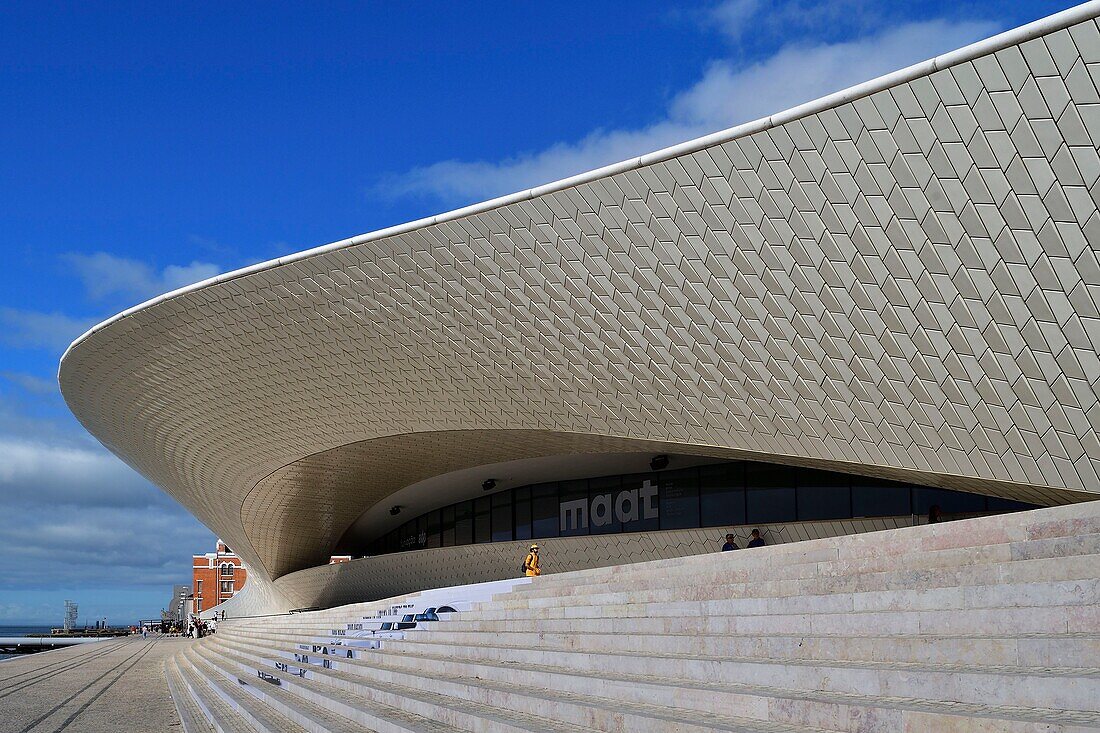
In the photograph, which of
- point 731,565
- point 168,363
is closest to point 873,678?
point 731,565

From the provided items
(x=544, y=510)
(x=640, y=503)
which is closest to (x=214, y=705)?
(x=640, y=503)

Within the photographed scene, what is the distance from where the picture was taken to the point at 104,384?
77.9 ft

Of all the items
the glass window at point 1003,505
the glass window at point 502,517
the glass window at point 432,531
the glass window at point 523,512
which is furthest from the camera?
the glass window at point 432,531

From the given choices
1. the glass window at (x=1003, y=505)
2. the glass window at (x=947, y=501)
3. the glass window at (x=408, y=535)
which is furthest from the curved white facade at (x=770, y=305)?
the glass window at (x=408, y=535)

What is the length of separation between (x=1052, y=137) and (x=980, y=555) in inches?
185

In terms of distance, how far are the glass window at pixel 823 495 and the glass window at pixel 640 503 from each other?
4037 mm

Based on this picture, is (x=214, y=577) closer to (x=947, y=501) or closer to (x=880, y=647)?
(x=947, y=501)

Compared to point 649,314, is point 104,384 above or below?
above

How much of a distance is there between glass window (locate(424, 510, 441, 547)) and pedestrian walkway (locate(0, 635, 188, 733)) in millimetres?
8692

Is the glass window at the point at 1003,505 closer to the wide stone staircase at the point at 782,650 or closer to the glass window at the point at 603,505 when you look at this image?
the wide stone staircase at the point at 782,650

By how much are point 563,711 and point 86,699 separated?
39.3ft

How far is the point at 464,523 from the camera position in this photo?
27.8 metres

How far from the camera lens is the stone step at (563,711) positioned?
437 cm

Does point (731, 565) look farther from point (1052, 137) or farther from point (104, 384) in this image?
point (104, 384)
